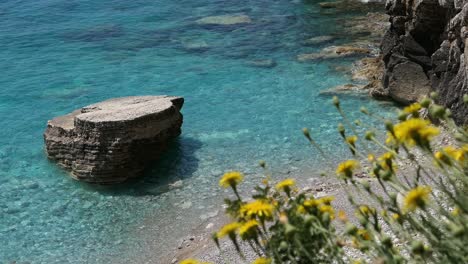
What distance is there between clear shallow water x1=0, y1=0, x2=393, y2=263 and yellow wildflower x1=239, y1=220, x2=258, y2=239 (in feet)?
20.3

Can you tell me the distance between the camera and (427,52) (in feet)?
43.5

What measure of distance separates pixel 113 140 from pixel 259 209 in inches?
326

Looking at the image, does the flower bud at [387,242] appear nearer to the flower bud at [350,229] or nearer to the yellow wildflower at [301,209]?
the flower bud at [350,229]

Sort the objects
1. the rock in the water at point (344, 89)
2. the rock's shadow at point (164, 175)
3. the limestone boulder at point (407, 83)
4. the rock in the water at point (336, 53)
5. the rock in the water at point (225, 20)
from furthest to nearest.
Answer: the rock in the water at point (225, 20) < the rock in the water at point (336, 53) < the rock in the water at point (344, 89) < the limestone boulder at point (407, 83) < the rock's shadow at point (164, 175)

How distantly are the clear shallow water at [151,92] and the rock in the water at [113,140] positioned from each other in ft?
0.90

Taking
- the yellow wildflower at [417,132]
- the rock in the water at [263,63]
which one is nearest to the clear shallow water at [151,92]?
the rock in the water at [263,63]

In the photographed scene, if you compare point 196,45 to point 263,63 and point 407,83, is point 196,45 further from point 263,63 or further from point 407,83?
point 407,83

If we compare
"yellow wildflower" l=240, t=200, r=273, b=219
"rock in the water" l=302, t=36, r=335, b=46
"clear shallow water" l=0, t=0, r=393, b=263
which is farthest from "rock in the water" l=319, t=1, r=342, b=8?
"yellow wildflower" l=240, t=200, r=273, b=219

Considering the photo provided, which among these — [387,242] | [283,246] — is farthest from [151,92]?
[387,242]

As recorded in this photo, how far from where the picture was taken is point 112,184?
1134 cm

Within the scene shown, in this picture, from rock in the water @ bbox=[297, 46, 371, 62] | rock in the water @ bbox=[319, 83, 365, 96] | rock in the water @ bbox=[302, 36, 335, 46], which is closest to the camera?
Result: rock in the water @ bbox=[319, 83, 365, 96]

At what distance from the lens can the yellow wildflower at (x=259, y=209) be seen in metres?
3.23

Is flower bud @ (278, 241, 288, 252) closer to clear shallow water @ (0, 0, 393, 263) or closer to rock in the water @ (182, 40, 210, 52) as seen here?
clear shallow water @ (0, 0, 393, 263)

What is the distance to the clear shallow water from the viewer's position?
32.9 ft
